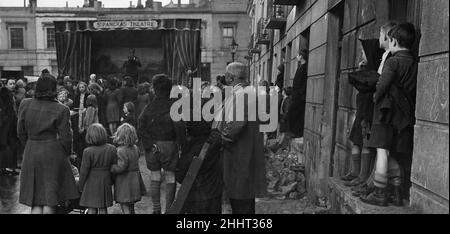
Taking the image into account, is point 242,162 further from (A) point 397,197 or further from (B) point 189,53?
(B) point 189,53

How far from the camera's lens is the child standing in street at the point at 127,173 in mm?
4715

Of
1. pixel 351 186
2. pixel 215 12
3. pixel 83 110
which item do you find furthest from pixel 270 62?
pixel 215 12

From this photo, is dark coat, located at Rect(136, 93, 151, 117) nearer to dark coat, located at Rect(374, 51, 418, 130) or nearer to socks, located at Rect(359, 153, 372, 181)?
socks, located at Rect(359, 153, 372, 181)

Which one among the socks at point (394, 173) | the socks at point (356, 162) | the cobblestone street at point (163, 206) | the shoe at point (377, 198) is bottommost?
the cobblestone street at point (163, 206)

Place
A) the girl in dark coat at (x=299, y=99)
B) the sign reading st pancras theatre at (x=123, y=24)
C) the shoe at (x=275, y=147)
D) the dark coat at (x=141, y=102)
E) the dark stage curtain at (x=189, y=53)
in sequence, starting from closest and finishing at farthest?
the girl in dark coat at (x=299, y=99), the shoe at (x=275, y=147), the dark coat at (x=141, y=102), the dark stage curtain at (x=189, y=53), the sign reading st pancras theatre at (x=123, y=24)

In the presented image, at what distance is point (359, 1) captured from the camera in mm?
5328

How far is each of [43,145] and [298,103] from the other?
5463 mm

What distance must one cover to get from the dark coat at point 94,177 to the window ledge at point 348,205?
2.56 metres

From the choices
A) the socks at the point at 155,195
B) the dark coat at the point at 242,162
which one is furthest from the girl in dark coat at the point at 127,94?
the dark coat at the point at 242,162

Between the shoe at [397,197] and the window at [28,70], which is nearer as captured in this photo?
the shoe at [397,197]

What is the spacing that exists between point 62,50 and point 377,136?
1428 centimetres

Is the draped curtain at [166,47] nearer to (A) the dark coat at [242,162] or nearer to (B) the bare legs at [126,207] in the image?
(B) the bare legs at [126,207]

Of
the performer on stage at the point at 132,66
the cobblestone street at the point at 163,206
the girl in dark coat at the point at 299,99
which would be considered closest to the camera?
the cobblestone street at the point at 163,206

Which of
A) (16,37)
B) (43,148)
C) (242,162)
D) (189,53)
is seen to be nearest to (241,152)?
(242,162)
